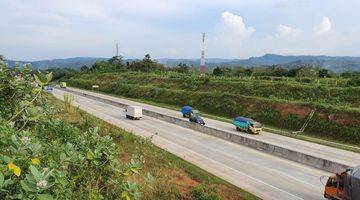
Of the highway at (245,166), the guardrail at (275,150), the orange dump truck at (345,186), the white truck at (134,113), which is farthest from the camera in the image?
the white truck at (134,113)

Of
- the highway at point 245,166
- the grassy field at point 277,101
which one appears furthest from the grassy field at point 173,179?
the grassy field at point 277,101

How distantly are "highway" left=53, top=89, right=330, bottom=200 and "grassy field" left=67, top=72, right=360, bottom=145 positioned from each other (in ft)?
45.8

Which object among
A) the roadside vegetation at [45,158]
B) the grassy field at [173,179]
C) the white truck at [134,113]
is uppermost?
the roadside vegetation at [45,158]

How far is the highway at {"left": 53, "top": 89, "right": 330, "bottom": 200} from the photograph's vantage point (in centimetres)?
2770

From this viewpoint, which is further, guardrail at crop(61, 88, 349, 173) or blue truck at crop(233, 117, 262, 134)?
blue truck at crop(233, 117, 262, 134)

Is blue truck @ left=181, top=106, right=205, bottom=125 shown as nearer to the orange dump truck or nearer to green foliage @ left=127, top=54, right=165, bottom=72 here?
the orange dump truck

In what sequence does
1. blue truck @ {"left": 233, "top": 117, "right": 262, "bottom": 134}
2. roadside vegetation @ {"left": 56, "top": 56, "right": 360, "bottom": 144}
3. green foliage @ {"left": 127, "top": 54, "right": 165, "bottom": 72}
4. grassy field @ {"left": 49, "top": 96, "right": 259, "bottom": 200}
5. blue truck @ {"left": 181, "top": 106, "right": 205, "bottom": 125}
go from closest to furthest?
grassy field @ {"left": 49, "top": 96, "right": 259, "bottom": 200}, blue truck @ {"left": 233, "top": 117, "right": 262, "bottom": 134}, roadside vegetation @ {"left": 56, "top": 56, "right": 360, "bottom": 144}, blue truck @ {"left": 181, "top": 106, "right": 205, "bottom": 125}, green foliage @ {"left": 127, "top": 54, "right": 165, "bottom": 72}

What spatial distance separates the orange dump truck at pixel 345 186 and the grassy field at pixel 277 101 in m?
26.6

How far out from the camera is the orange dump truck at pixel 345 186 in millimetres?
20094

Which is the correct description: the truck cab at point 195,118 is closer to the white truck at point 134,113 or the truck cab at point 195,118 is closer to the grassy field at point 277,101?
the white truck at point 134,113

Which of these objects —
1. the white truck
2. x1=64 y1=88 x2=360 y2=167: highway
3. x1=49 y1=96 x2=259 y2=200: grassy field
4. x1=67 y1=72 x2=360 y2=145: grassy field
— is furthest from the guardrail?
x1=67 y1=72 x2=360 y2=145: grassy field

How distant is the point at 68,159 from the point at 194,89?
8173 cm

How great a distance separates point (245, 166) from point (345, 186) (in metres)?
13.1

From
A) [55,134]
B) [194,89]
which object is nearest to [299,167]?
[55,134]
